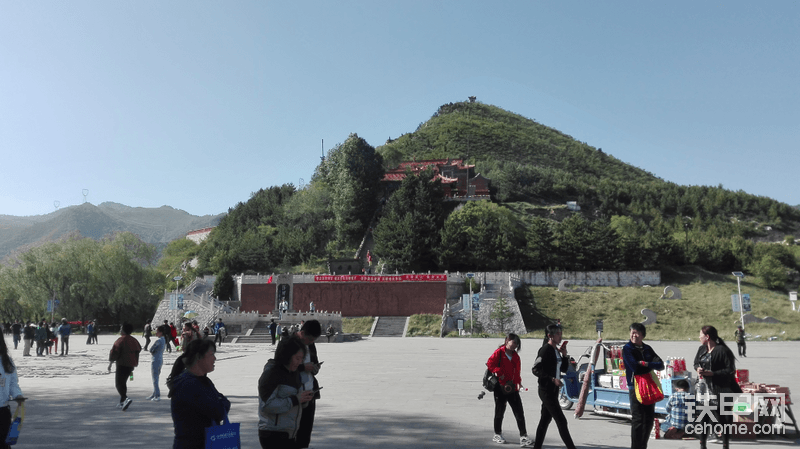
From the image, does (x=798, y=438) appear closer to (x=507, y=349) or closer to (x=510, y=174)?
(x=507, y=349)

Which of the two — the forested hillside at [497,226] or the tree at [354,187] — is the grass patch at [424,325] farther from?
the tree at [354,187]

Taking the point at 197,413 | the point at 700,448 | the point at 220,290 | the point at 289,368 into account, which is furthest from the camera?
the point at 220,290

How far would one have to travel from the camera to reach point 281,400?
408 cm

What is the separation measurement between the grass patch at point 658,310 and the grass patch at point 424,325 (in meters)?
6.11

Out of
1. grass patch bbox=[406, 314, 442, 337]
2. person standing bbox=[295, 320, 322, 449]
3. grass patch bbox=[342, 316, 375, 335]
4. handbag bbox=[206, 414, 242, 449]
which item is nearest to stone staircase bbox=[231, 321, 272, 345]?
grass patch bbox=[342, 316, 375, 335]

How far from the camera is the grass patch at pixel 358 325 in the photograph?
38.8 m

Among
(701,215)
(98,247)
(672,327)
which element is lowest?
(672,327)

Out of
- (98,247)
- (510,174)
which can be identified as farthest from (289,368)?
(510,174)

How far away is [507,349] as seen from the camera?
6855 millimetres

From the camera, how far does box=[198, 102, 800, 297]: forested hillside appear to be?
46.4 metres

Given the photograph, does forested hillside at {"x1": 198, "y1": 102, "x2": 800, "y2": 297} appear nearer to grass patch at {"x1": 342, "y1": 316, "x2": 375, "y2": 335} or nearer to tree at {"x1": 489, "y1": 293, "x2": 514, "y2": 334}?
grass patch at {"x1": 342, "y1": 316, "x2": 375, "y2": 335}

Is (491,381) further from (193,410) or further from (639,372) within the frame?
(193,410)

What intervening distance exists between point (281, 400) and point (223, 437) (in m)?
0.65

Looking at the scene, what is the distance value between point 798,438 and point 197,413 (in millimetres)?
7466
